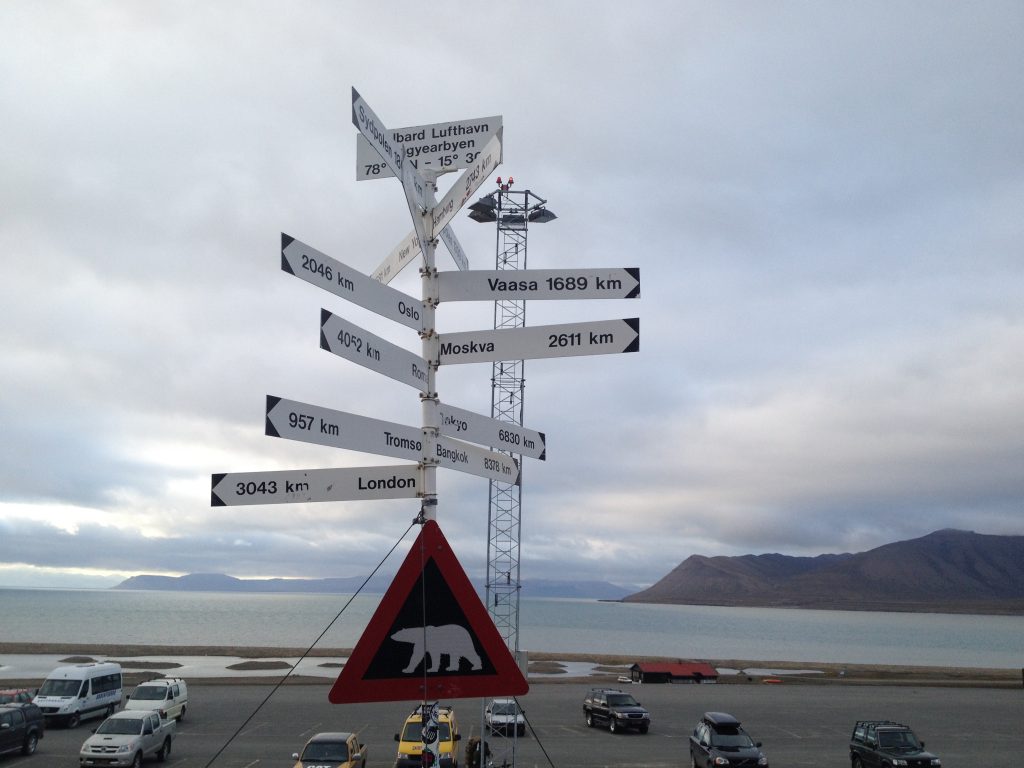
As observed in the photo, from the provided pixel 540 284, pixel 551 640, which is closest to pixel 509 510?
pixel 540 284

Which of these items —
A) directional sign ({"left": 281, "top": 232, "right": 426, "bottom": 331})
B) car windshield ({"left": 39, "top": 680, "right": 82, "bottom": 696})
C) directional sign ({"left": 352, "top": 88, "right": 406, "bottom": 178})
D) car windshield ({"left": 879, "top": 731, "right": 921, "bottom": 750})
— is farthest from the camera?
car windshield ({"left": 39, "top": 680, "right": 82, "bottom": 696})

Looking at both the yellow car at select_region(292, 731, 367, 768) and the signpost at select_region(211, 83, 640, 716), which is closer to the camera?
the signpost at select_region(211, 83, 640, 716)

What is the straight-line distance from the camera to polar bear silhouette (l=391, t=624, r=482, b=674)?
4793 mm

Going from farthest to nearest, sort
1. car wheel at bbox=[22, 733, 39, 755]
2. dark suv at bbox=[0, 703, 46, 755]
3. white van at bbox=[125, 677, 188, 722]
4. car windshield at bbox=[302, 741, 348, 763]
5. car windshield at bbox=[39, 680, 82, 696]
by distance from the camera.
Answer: car windshield at bbox=[39, 680, 82, 696]
white van at bbox=[125, 677, 188, 722]
car wheel at bbox=[22, 733, 39, 755]
dark suv at bbox=[0, 703, 46, 755]
car windshield at bbox=[302, 741, 348, 763]

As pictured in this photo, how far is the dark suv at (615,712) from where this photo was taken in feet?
95.4

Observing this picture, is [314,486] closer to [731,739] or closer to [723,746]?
[723,746]

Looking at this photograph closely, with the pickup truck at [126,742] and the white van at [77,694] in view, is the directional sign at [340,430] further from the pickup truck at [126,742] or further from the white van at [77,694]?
the white van at [77,694]

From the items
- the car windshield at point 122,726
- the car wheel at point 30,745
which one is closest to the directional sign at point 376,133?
the car windshield at point 122,726

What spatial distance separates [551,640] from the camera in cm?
12119

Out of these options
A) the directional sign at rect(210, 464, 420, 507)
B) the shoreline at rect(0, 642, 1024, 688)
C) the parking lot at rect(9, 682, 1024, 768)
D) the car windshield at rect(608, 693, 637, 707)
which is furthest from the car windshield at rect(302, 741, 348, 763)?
the shoreline at rect(0, 642, 1024, 688)

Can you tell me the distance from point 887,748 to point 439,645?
21.0 metres

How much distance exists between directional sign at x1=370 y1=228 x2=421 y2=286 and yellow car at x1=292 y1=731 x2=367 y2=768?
14988 millimetres

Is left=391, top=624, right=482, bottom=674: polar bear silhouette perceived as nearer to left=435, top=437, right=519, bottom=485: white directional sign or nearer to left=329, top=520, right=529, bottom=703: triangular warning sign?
left=329, top=520, right=529, bottom=703: triangular warning sign

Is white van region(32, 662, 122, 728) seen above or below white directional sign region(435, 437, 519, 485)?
below
